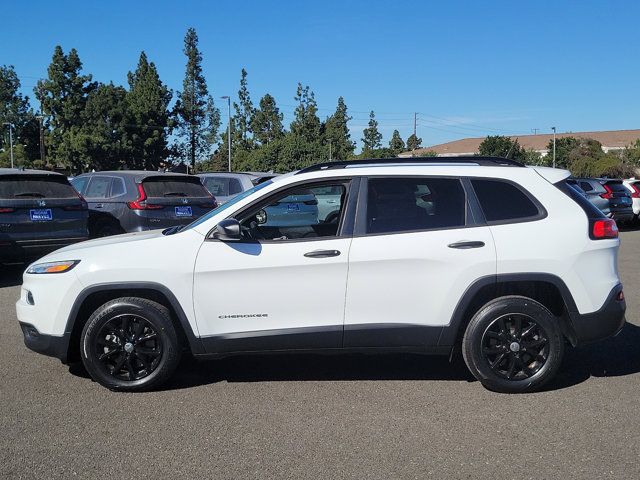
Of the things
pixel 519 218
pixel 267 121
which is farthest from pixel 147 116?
pixel 519 218

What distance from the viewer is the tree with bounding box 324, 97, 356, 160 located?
68.1 meters

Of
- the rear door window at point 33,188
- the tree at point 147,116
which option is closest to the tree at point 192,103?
the tree at point 147,116

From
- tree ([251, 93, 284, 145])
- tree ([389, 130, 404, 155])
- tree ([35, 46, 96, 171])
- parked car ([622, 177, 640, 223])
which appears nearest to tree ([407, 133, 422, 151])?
tree ([389, 130, 404, 155])

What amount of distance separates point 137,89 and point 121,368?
61.7 m

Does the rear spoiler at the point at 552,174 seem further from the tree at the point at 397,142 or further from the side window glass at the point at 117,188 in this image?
the tree at the point at 397,142

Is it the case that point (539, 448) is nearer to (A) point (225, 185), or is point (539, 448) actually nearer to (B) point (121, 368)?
(B) point (121, 368)

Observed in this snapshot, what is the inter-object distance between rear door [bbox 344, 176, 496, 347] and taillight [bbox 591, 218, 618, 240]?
2.68ft

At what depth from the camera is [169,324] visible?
15.5 feet

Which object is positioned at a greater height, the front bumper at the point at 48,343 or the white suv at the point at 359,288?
the white suv at the point at 359,288

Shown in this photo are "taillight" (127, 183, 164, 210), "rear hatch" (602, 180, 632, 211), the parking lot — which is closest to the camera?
the parking lot

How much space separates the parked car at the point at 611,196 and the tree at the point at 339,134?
47.2 metres

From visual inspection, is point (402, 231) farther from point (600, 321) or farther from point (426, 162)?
point (600, 321)

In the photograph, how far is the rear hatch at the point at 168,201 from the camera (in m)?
10.9

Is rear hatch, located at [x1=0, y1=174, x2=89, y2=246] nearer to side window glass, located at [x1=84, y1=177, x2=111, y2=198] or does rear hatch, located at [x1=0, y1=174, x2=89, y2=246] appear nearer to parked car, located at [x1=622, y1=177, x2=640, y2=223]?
side window glass, located at [x1=84, y1=177, x2=111, y2=198]
